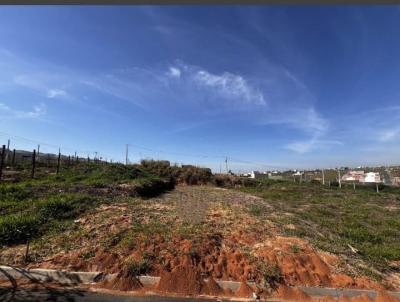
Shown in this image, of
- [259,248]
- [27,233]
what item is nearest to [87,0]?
[259,248]

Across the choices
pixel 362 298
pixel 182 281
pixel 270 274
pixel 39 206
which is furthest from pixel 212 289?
pixel 39 206

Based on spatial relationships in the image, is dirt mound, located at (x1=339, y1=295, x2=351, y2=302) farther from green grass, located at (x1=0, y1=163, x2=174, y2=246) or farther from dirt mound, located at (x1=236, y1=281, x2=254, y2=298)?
green grass, located at (x1=0, y1=163, x2=174, y2=246)

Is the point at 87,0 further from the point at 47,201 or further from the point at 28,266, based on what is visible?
the point at 47,201

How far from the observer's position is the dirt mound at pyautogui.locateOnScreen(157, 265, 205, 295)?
17.2 feet

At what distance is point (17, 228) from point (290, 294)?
642 centimetres

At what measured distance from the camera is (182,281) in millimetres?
5422

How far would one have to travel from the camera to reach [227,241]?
23.6ft

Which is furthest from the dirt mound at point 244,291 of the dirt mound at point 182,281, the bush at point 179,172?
the bush at point 179,172

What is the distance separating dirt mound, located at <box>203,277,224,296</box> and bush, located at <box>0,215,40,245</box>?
4.48 meters

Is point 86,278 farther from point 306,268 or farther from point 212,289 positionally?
point 306,268

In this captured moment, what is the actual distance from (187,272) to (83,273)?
1.93 m

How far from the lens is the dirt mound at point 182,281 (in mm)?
5246

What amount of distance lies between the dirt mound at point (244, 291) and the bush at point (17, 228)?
505 centimetres

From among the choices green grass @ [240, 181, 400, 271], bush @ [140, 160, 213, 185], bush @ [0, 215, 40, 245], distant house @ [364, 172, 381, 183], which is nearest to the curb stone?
bush @ [0, 215, 40, 245]
